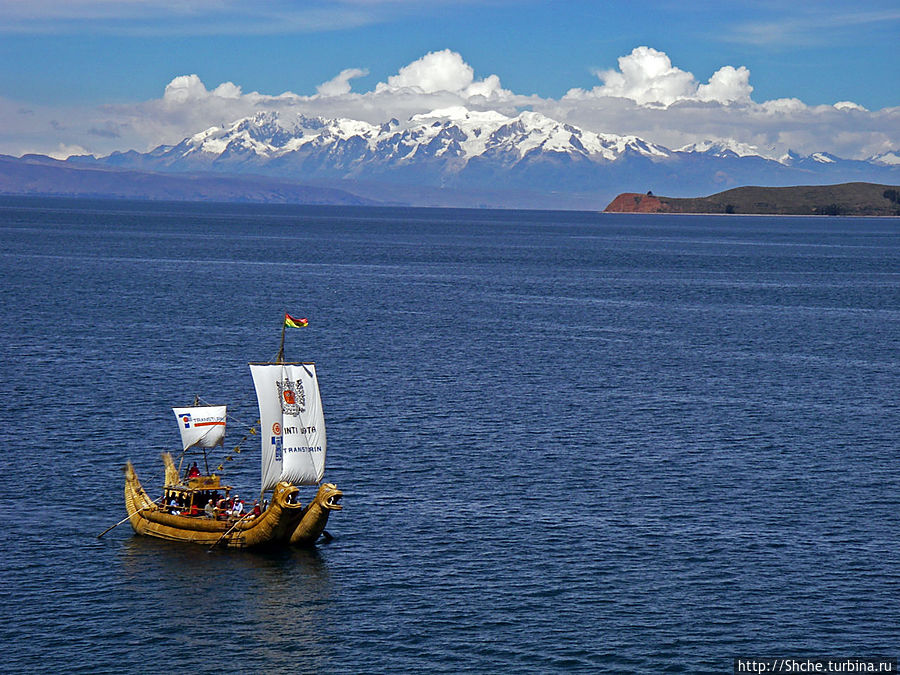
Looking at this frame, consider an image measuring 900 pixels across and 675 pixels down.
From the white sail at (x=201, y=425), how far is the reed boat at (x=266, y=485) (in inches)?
2.4

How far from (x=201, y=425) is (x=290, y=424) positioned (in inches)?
232

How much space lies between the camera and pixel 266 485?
6631cm

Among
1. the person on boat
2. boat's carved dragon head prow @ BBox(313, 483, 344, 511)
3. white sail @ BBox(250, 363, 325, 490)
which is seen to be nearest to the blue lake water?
the person on boat

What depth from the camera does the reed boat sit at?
206 ft

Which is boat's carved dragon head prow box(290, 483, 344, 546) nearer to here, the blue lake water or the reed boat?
the reed boat

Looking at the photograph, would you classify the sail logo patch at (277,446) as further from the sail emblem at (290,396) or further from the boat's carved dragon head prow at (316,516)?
the boat's carved dragon head prow at (316,516)

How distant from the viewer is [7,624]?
51906 mm

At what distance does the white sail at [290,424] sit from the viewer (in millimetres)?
66375

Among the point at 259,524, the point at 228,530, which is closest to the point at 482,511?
the point at 259,524

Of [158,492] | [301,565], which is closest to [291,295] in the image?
[158,492]

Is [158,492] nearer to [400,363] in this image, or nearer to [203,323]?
[400,363]

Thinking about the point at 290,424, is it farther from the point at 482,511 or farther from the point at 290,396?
the point at 482,511

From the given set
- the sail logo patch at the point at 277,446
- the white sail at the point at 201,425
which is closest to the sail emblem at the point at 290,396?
the sail logo patch at the point at 277,446

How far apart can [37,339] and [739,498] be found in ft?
274
